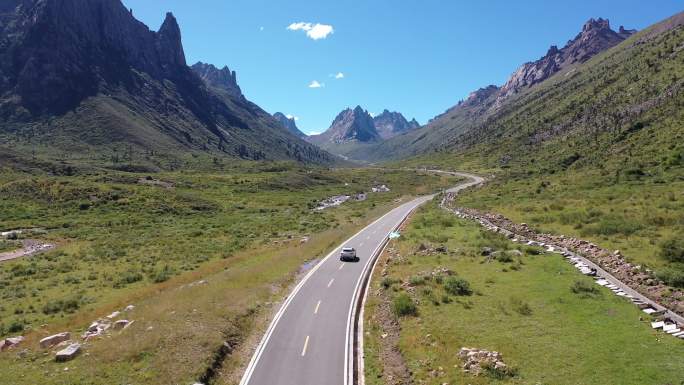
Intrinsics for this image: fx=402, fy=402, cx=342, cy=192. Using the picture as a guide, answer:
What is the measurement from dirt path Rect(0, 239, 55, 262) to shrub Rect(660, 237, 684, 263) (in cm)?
6748

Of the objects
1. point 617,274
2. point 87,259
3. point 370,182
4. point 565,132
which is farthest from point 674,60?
point 87,259

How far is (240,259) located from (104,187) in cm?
6528

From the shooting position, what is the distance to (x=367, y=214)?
89.1m

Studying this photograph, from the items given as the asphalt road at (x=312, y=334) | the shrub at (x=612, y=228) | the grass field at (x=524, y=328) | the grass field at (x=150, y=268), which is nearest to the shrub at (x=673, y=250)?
the grass field at (x=524, y=328)

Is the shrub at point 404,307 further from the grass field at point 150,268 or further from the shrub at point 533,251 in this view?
the shrub at point 533,251

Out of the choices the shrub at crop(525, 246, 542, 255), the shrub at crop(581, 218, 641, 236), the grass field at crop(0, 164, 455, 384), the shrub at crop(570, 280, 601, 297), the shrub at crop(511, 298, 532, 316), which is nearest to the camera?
the grass field at crop(0, 164, 455, 384)

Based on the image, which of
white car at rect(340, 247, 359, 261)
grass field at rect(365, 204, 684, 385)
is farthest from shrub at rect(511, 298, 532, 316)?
white car at rect(340, 247, 359, 261)

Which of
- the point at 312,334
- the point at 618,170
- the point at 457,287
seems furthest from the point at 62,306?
the point at 618,170

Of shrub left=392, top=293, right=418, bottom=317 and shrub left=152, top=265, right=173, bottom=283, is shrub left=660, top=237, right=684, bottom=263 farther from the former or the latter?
shrub left=152, top=265, right=173, bottom=283

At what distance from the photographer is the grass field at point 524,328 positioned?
1712 cm

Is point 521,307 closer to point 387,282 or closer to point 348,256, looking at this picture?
point 387,282

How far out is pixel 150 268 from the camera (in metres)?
44.2

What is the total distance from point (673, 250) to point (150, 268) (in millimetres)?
47763

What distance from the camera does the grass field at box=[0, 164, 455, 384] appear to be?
20812 millimetres
